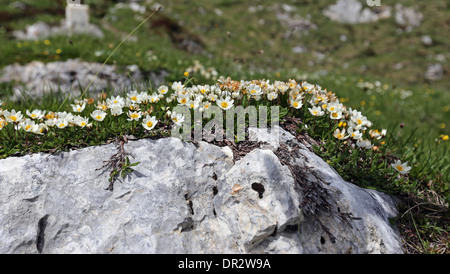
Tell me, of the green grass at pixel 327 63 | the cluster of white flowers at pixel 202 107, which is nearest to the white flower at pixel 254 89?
the cluster of white flowers at pixel 202 107

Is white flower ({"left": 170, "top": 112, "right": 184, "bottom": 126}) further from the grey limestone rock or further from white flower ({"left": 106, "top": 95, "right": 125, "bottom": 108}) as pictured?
white flower ({"left": 106, "top": 95, "right": 125, "bottom": 108})

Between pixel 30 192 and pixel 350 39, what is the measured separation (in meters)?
24.7

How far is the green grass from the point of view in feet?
11.1

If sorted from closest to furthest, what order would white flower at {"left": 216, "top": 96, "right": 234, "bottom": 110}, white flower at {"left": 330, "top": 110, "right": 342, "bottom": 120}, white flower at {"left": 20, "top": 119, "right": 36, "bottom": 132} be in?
white flower at {"left": 20, "top": 119, "right": 36, "bottom": 132} < white flower at {"left": 216, "top": 96, "right": 234, "bottom": 110} < white flower at {"left": 330, "top": 110, "right": 342, "bottom": 120}

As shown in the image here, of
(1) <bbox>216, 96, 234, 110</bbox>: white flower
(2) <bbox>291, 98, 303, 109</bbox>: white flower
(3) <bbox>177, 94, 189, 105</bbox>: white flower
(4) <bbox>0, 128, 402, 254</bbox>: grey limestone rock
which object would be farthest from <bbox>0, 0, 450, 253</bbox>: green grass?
(1) <bbox>216, 96, 234, 110</bbox>: white flower

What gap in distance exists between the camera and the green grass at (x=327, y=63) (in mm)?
3385

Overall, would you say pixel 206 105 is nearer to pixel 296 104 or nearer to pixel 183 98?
pixel 183 98

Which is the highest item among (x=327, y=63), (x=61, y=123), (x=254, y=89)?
(x=254, y=89)

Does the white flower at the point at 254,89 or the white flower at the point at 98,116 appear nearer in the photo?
the white flower at the point at 98,116

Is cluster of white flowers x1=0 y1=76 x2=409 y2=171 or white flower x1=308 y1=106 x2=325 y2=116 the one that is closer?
cluster of white flowers x1=0 y1=76 x2=409 y2=171

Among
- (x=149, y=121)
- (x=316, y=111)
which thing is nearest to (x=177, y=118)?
(x=149, y=121)

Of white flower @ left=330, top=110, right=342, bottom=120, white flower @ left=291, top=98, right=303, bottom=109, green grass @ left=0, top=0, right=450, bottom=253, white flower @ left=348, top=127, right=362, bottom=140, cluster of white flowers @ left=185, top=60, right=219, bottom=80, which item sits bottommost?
green grass @ left=0, top=0, right=450, bottom=253

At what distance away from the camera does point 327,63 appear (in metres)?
20.2

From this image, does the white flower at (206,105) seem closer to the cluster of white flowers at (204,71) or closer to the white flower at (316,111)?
the white flower at (316,111)
